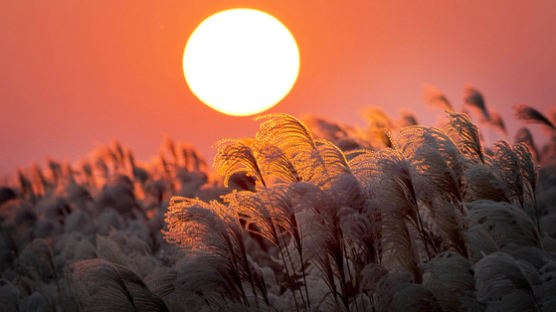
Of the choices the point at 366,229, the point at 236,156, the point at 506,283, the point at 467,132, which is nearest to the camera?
the point at 506,283

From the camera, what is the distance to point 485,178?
14.9ft

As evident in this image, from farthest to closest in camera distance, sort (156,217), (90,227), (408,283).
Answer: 1. (90,227)
2. (156,217)
3. (408,283)

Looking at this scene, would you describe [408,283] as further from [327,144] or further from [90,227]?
[90,227]

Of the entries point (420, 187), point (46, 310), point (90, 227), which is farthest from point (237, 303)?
point (90, 227)

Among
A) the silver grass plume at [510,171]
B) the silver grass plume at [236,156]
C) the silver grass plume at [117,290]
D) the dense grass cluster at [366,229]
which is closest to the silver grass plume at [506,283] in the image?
the dense grass cluster at [366,229]

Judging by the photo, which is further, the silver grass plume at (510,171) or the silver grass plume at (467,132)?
the silver grass plume at (467,132)

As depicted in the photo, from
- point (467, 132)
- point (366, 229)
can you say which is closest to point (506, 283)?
point (366, 229)

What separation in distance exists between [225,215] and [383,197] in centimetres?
153

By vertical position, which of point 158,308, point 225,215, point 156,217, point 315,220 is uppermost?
point 156,217

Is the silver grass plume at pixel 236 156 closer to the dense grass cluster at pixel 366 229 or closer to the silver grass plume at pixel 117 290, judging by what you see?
Result: the dense grass cluster at pixel 366 229

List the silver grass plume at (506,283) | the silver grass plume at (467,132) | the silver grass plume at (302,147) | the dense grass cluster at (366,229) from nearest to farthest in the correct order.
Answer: the silver grass plume at (506,283) < the dense grass cluster at (366,229) < the silver grass plume at (302,147) < the silver grass plume at (467,132)

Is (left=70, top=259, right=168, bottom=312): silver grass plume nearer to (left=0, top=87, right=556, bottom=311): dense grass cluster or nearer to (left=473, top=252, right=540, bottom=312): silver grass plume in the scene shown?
(left=0, top=87, right=556, bottom=311): dense grass cluster

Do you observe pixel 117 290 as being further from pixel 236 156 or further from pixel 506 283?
pixel 506 283

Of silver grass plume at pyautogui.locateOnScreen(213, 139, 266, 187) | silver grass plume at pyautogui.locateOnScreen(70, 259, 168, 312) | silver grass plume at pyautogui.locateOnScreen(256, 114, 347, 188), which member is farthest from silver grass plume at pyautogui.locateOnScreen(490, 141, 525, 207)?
silver grass plume at pyautogui.locateOnScreen(70, 259, 168, 312)
